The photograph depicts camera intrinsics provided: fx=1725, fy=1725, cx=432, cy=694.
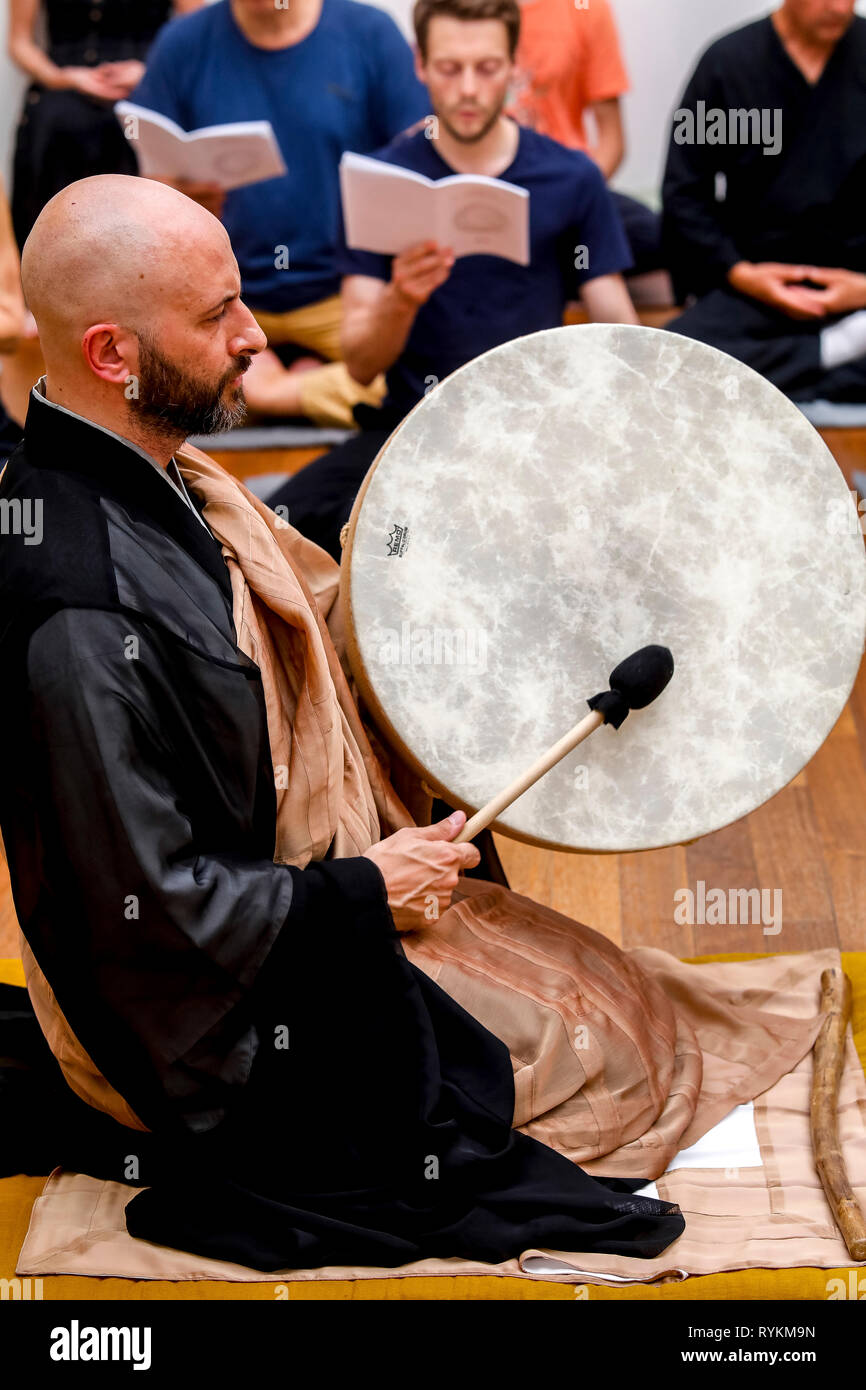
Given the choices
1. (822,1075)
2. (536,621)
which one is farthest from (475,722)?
(822,1075)

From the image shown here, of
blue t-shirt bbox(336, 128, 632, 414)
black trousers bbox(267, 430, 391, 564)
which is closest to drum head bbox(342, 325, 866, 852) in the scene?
black trousers bbox(267, 430, 391, 564)

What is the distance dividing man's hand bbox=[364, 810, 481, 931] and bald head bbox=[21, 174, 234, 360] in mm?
675

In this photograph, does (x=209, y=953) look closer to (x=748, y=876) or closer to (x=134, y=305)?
(x=134, y=305)

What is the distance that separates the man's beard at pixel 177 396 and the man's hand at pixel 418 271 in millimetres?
1717

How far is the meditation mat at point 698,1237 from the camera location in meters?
2.02

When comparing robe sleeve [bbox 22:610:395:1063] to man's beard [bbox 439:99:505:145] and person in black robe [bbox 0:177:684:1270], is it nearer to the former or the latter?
person in black robe [bbox 0:177:684:1270]

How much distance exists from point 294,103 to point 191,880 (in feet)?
12.1

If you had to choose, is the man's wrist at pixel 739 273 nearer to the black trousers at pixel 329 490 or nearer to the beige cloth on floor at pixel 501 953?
the black trousers at pixel 329 490

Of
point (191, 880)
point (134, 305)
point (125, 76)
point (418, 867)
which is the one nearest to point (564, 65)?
point (125, 76)

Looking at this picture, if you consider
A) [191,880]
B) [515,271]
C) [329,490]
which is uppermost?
[515,271]

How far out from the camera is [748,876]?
3.24 m

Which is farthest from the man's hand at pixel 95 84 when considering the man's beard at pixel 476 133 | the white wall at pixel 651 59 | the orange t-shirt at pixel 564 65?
the man's beard at pixel 476 133
